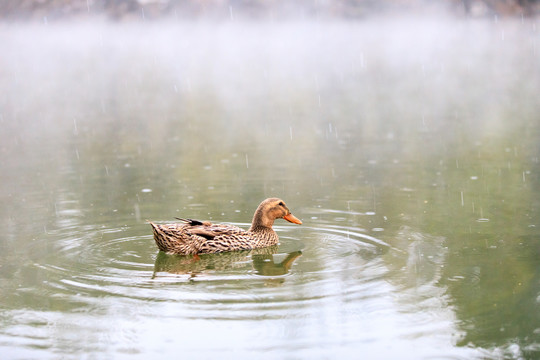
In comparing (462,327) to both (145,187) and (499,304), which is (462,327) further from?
(145,187)

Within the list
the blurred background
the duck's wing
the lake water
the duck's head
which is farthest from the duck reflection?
the blurred background

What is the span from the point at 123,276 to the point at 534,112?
57.5ft

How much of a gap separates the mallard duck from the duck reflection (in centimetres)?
8

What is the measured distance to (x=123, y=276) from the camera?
7.45 metres

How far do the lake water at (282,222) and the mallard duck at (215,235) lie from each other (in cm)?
14

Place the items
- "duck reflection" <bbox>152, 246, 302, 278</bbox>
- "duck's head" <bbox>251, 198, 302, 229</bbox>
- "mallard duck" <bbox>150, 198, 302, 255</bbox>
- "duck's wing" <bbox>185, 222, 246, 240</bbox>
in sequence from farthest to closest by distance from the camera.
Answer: "duck's head" <bbox>251, 198, 302, 229</bbox> → "duck's wing" <bbox>185, 222, 246, 240</bbox> → "mallard duck" <bbox>150, 198, 302, 255</bbox> → "duck reflection" <bbox>152, 246, 302, 278</bbox>

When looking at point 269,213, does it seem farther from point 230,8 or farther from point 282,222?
point 230,8

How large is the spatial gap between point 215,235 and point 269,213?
0.81 meters

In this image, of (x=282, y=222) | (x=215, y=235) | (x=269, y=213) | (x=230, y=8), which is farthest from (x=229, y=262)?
(x=230, y=8)

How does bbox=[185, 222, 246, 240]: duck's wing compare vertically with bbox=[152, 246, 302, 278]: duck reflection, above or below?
above

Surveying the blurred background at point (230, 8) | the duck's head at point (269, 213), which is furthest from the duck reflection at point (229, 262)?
the blurred background at point (230, 8)

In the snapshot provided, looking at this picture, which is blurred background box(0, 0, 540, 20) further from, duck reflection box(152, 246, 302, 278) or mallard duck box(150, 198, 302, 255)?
duck reflection box(152, 246, 302, 278)

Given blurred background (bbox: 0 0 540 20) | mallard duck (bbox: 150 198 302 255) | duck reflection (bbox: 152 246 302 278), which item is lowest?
duck reflection (bbox: 152 246 302 278)

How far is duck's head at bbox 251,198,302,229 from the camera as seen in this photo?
9062 millimetres
